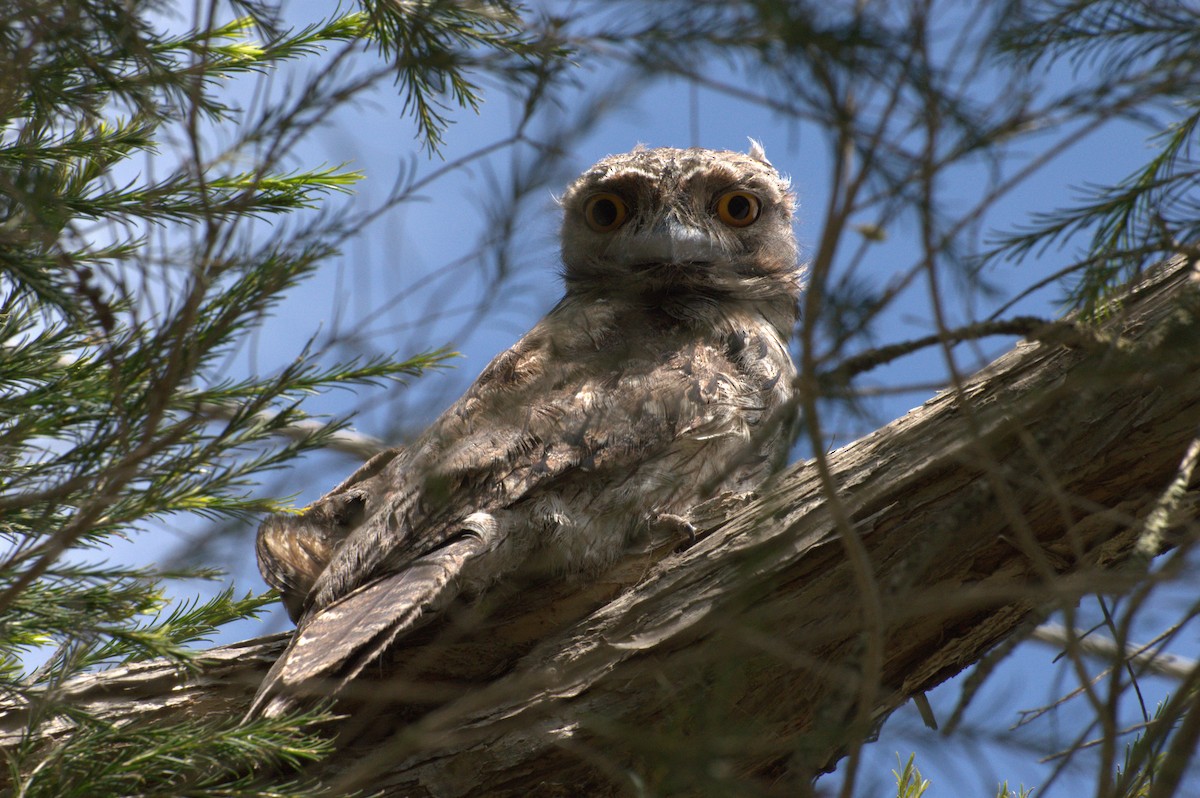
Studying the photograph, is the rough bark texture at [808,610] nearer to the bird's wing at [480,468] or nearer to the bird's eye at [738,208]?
the bird's wing at [480,468]

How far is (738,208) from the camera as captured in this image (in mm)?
4164

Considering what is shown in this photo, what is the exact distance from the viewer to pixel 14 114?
2.21m

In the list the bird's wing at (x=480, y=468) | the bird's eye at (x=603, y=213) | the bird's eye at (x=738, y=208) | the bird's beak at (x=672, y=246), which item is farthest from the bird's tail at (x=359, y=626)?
the bird's eye at (x=738, y=208)

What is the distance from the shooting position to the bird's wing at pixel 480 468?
2547mm

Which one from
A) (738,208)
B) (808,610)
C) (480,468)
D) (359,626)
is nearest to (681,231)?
(738,208)

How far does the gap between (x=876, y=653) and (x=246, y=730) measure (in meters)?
1.43

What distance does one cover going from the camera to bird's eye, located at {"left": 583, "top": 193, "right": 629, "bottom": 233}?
4.14 metres

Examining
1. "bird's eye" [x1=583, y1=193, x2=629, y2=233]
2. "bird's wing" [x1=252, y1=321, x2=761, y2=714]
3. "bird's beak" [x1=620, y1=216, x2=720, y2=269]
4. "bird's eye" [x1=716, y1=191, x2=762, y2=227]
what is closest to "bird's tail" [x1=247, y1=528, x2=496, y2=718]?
"bird's wing" [x1=252, y1=321, x2=761, y2=714]

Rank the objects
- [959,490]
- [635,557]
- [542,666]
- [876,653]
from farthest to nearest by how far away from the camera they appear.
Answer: [635,557] → [542,666] → [959,490] → [876,653]

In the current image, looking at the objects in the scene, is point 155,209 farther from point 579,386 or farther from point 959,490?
point 959,490

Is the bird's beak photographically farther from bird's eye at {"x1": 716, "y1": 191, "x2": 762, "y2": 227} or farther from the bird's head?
bird's eye at {"x1": 716, "y1": 191, "x2": 762, "y2": 227}

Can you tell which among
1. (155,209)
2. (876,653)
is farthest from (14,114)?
(876,653)

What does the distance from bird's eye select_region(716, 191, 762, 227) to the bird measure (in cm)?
16

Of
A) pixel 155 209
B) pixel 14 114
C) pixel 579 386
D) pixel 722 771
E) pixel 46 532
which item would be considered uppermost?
pixel 14 114
